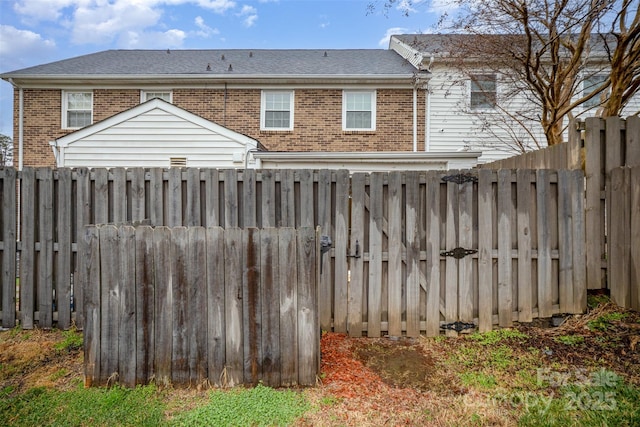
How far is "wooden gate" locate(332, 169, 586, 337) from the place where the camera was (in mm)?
4090

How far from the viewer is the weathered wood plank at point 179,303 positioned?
2.98 metres

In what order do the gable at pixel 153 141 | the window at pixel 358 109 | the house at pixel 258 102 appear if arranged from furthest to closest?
the window at pixel 358 109 → the house at pixel 258 102 → the gable at pixel 153 141

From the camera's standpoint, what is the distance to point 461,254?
412 cm

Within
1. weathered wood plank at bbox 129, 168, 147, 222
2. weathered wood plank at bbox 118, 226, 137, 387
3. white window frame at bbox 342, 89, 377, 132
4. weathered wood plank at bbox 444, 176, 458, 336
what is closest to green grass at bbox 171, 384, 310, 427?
weathered wood plank at bbox 118, 226, 137, 387

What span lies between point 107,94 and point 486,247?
13.2 m

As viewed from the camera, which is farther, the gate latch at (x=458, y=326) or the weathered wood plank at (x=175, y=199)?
the weathered wood plank at (x=175, y=199)

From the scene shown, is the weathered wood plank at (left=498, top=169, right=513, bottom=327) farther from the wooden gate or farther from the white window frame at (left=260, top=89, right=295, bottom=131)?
the white window frame at (left=260, top=89, right=295, bottom=131)

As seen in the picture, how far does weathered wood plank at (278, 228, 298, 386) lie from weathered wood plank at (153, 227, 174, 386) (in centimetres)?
94

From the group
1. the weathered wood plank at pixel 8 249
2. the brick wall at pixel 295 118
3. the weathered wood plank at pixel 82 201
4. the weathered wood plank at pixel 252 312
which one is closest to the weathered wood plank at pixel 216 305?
the weathered wood plank at pixel 252 312

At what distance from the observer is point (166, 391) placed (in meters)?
2.90

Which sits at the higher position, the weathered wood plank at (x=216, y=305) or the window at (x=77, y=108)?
the window at (x=77, y=108)

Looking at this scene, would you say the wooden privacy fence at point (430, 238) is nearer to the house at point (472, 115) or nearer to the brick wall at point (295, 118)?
the brick wall at point (295, 118)

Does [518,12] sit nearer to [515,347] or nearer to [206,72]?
[515,347]

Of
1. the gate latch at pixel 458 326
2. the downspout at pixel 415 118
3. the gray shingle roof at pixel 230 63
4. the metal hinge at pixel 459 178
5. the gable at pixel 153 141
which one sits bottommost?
the gate latch at pixel 458 326
